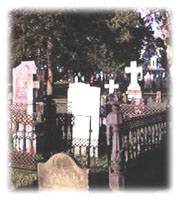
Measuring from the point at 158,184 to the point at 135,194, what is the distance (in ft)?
3.48

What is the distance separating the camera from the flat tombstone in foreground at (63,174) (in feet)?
17.6

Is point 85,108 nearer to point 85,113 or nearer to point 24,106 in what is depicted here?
point 85,113

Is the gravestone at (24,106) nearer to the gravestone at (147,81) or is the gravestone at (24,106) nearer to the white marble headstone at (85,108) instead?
the white marble headstone at (85,108)

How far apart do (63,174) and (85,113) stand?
4.23 metres

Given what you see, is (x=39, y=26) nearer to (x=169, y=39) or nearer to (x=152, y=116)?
(x=169, y=39)

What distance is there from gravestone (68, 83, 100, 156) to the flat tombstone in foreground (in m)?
3.63

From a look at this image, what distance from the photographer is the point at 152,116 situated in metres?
8.68

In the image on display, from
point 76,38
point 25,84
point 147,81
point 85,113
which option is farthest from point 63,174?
point 147,81

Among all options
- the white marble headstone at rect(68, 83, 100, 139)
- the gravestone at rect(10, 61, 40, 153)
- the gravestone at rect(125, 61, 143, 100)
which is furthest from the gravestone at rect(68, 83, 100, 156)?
the gravestone at rect(125, 61, 143, 100)

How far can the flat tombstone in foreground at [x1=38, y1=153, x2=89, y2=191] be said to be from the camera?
538 cm

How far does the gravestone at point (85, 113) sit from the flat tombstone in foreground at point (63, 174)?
3627 millimetres

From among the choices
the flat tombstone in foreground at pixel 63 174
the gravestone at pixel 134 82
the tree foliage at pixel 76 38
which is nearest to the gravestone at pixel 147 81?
the tree foliage at pixel 76 38

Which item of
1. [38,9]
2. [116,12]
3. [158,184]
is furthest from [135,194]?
[116,12]

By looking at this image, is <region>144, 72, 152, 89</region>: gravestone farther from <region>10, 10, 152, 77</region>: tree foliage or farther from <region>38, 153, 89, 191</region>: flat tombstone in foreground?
<region>38, 153, 89, 191</region>: flat tombstone in foreground
